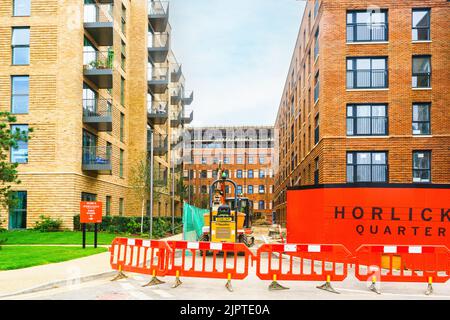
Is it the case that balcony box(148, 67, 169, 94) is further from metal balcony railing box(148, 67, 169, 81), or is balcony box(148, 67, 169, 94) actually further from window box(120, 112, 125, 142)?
window box(120, 112, 125, 142)

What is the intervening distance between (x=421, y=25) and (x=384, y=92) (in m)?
4.68

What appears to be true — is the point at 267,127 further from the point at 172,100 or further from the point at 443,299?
the point at 443,299

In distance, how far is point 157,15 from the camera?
48.9 m

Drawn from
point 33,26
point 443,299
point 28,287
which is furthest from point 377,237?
point 33,26

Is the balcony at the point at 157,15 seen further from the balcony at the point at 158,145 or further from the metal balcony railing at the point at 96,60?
the metal balcony railing at the point at 96,60

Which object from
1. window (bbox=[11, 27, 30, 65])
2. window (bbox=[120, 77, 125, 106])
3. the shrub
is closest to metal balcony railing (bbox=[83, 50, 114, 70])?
window (bbox=[11, 27, 30, 65])

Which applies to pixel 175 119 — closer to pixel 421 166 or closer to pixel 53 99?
pixel 53 99

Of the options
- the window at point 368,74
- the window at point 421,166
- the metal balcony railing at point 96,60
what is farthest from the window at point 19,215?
the window at point 421,166

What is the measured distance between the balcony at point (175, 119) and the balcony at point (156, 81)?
29.6 ft

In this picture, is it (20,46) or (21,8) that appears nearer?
(20,46)

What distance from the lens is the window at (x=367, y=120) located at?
3106 cm

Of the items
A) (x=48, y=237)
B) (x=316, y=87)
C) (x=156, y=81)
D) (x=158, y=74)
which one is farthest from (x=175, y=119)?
(x=48, y=237)

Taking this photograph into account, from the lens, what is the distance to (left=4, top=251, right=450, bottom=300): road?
996 centimetres
